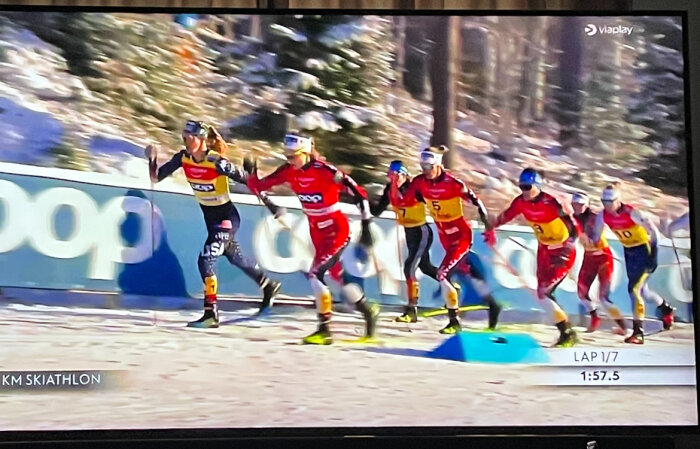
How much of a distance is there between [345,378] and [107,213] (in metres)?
0.61

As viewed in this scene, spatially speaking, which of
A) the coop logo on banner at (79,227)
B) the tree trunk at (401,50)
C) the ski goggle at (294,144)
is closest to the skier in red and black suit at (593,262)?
the tree trunk at (401,50)

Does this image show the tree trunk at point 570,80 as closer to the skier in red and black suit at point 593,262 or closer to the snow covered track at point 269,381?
the skier in red and black suit at point 593,262

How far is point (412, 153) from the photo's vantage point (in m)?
1.64

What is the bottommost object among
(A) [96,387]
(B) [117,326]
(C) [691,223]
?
(A) [96,387]

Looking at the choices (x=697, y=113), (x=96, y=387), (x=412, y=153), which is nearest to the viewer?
(x=96, y=387)

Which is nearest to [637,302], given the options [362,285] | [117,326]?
[362,285]

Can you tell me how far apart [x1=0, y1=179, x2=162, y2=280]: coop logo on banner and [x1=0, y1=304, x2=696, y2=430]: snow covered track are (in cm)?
12

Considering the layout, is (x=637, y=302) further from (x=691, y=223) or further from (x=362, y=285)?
(x=362, y=285)

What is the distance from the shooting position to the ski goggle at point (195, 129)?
5.26 ft

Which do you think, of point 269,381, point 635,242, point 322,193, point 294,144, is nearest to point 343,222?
point 322,193

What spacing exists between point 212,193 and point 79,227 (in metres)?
0.28

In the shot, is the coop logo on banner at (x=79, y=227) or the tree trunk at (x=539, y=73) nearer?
the coop logo on banner at (x=79, y=227)

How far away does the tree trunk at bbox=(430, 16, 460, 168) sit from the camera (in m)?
1.65

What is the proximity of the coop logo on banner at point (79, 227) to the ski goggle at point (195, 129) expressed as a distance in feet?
0.57
